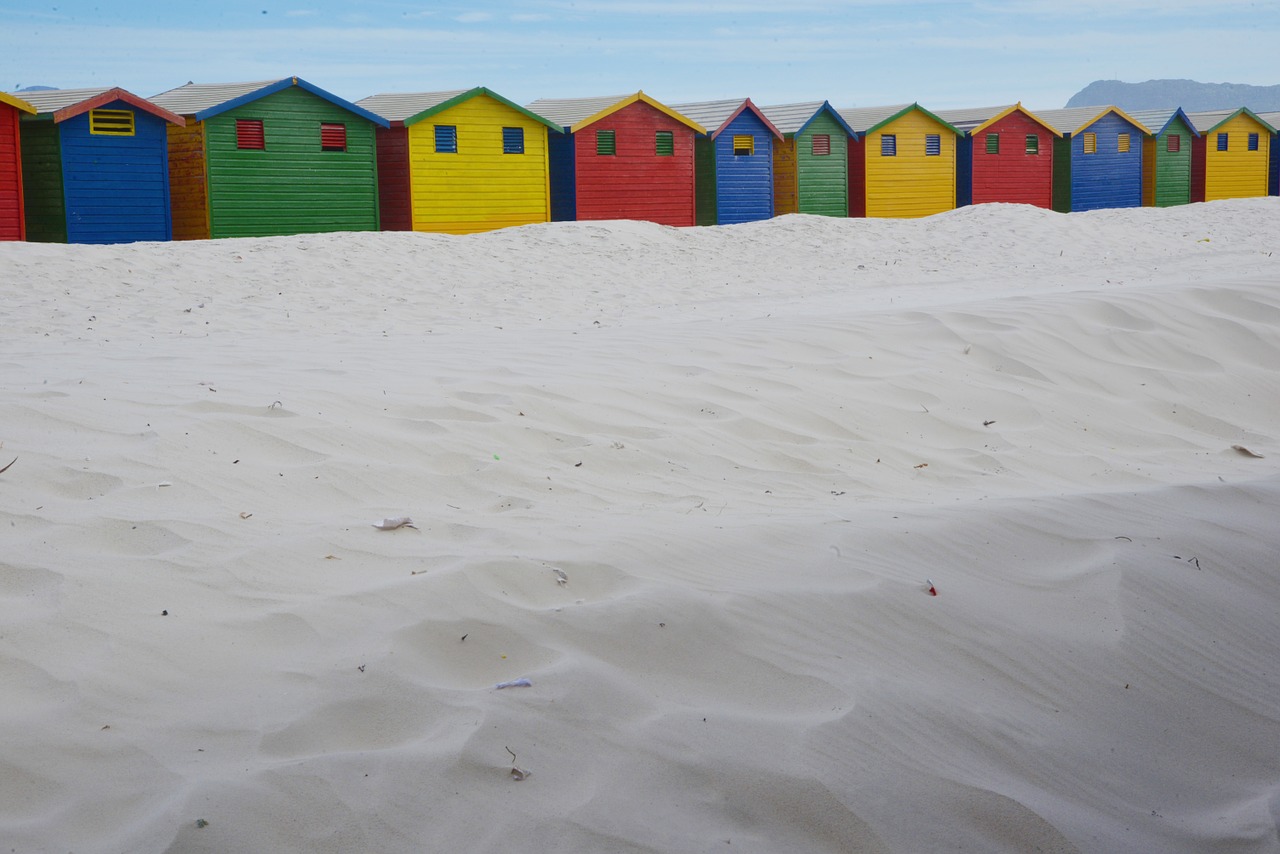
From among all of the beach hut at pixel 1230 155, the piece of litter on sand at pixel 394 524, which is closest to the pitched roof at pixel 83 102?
the piece of litter on sand at pixel 394 524

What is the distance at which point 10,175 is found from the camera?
17.4m

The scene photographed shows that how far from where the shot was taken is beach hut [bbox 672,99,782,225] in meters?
25.1

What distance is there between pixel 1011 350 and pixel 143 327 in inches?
270

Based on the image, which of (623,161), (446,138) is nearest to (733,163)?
(623,161)

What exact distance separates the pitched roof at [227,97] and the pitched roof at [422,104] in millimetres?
652

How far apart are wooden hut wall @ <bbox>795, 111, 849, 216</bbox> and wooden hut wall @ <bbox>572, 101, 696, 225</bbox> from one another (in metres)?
3.25

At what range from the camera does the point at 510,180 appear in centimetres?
2248

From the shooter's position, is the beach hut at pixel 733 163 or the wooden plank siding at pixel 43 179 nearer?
the wooden plank siding at pixel 43 179

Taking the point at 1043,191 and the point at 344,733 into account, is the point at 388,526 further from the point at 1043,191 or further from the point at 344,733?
the point at 1043,191

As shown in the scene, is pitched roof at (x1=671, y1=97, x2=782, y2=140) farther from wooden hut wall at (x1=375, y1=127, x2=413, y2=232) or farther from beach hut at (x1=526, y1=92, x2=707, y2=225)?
wooden hut wall at (x1=375, y1=127, x2=413, y2=232)

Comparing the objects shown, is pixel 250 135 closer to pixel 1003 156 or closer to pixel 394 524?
pixel 394 524

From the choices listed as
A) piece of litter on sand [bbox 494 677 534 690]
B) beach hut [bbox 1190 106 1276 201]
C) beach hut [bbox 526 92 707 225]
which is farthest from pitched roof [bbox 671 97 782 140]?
piece of litter on sand [bbox 494 677 534 690]

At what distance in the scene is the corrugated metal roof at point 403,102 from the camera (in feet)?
70.4

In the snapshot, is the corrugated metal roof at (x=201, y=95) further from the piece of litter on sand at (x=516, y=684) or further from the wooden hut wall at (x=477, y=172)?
the piece of litter on sand at (x=516, y=684)
